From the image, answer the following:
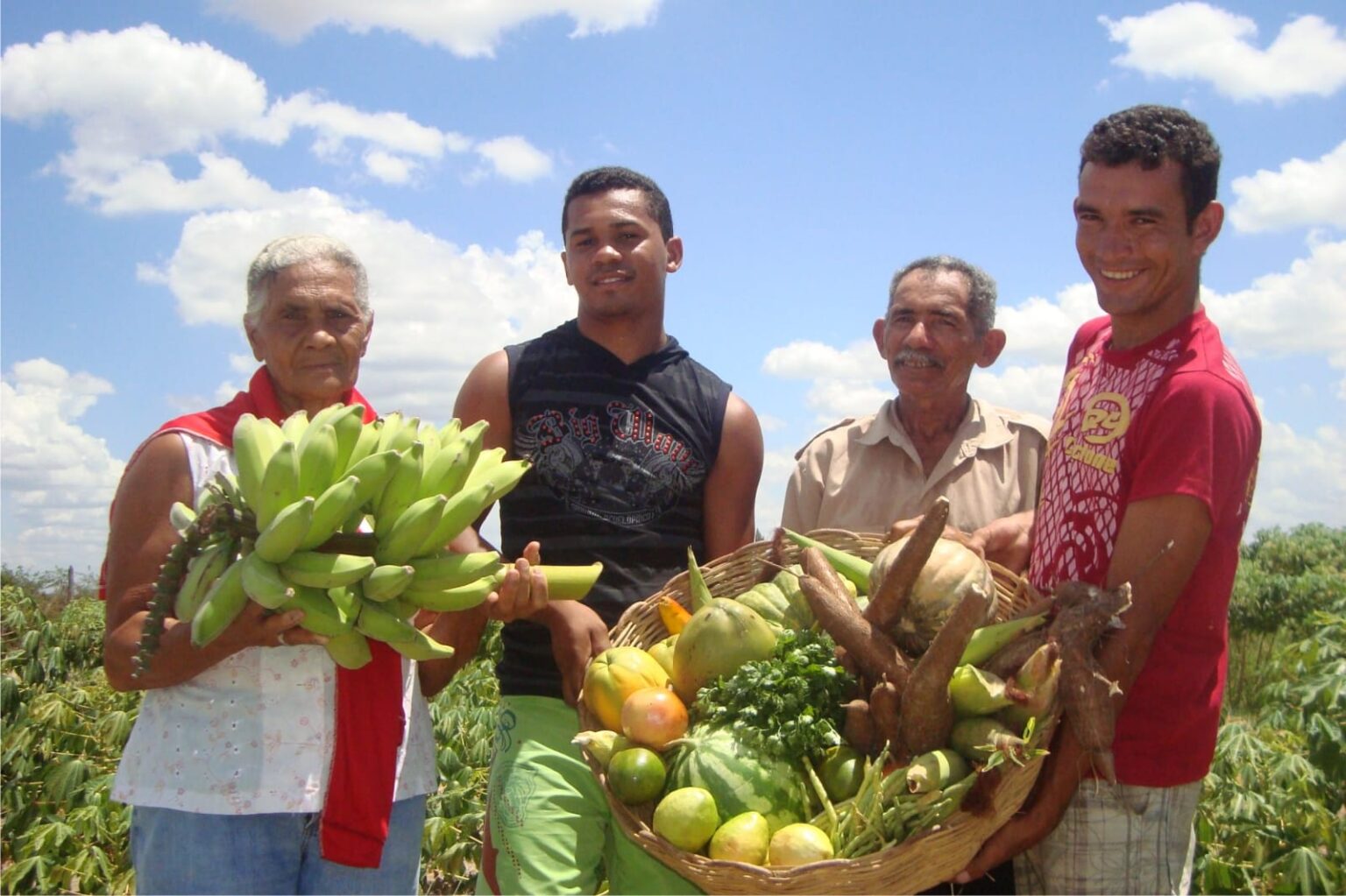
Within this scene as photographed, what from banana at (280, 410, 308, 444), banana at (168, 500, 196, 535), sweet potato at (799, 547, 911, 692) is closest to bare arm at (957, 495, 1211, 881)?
sweet potato at (799, 547, 911, 692)

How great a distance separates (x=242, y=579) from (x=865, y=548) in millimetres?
1945

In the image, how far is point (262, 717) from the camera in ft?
9.71

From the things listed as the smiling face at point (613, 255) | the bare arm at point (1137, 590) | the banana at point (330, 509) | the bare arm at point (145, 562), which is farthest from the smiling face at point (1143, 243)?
the bare arm at point (145, 562)

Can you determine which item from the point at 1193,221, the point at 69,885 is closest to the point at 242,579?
the point at 1193,221

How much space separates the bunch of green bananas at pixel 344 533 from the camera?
2.51 metres

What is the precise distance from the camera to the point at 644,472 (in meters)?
3.83

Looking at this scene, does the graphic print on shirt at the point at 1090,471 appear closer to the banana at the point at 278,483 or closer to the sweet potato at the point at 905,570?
the sweet potato at the point at 905,570

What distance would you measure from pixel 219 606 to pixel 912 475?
2565 millimetres

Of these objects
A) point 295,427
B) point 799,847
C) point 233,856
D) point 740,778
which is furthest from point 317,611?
point 799,847

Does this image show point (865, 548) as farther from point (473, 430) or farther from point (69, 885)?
point (69, 885)

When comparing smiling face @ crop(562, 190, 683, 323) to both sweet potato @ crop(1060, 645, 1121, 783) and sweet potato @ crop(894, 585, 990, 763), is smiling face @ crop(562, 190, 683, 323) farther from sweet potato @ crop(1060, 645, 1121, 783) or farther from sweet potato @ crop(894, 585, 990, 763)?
sweet potato @ crop(1060, 645, 1121, 783)

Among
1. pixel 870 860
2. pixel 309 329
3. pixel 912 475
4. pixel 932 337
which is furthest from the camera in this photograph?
pixel 912 475

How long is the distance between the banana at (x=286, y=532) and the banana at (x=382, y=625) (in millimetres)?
251

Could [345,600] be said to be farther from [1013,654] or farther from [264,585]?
[1013,654]
